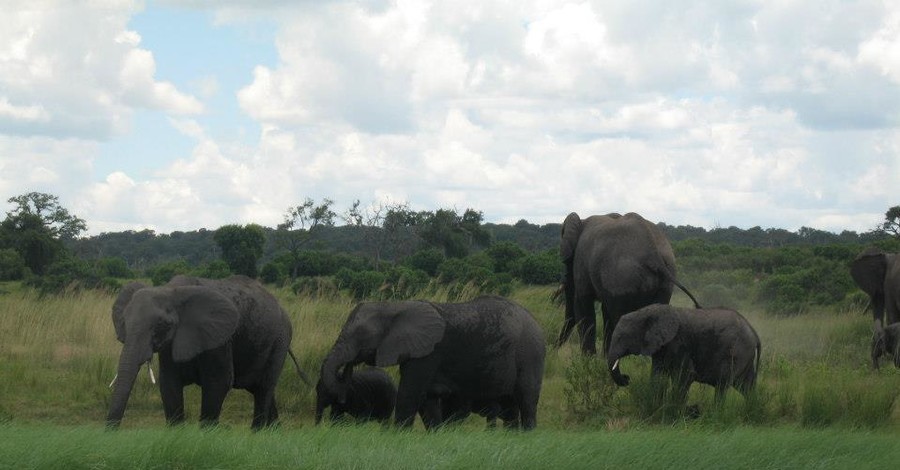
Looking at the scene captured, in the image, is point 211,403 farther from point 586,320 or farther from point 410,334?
point 586,320

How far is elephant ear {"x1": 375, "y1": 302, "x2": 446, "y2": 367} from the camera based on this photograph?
11391 mm

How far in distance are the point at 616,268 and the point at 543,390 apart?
1.70 m

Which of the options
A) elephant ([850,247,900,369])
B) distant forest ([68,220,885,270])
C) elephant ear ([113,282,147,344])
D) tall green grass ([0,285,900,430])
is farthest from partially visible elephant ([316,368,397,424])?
distant forest ([68,220,885,270])

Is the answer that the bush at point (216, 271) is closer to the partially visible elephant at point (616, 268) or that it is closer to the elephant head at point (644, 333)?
the partially visible elephant at point (616, 268)

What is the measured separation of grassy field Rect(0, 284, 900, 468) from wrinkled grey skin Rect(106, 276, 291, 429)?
410 millimetres

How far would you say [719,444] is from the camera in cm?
1005

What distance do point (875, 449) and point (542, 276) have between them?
2112 centimetres

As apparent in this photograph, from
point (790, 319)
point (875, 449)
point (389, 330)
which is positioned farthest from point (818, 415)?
point (790, 319)

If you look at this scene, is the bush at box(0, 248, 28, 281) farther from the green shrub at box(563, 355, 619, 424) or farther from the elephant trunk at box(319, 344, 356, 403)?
the elephant trunk at box(319, 344, 356, 403)

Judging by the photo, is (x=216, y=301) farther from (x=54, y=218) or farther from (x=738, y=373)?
(x=54, y=218)

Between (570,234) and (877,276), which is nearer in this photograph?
(570,234)

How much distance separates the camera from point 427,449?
9164 millimetres

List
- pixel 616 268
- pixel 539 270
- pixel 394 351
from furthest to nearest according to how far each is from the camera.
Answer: pixel 539 270, pixel 616 268, pixel 394 351

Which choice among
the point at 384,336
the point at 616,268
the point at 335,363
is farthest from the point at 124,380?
the point at 616,268
